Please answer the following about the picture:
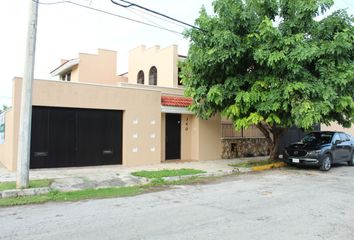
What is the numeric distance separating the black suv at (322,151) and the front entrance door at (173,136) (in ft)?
17.0

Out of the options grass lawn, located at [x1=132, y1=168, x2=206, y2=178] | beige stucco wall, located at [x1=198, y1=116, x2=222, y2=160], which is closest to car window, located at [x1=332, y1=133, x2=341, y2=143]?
beige stucco wall, located at [x1=198, y1=116, x2=222, y2=160]

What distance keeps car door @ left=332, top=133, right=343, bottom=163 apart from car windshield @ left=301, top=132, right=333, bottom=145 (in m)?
0.22

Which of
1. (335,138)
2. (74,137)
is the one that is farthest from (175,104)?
(335,138)

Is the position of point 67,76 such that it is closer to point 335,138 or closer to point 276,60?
point 276,60

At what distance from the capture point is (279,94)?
1336cm

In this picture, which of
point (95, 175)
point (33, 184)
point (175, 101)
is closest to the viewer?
point (33, 184)

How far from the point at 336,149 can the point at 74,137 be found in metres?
11.4

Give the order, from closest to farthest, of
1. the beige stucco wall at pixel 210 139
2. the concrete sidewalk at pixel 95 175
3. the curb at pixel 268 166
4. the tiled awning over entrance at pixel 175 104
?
the concrete sidewalk at pixel 95 175, the curb at pixel 268 166, the tiled awning over entrance at pixel 175 104, the beige stucco wall at pixel 210 139

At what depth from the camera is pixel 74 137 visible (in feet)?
45.7

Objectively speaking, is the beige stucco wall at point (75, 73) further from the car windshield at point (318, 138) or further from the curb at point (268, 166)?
the car windshield at point (318, 138)

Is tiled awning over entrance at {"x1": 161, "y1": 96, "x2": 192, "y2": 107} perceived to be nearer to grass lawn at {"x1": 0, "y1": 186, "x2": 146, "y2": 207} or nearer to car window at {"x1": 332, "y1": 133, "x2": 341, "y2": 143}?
grass lawn at {"x1": 0, "y1": 186, "x2": 146, "y2": 207}

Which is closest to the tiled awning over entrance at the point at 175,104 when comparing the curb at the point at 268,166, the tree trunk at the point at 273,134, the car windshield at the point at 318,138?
the tree trunk at the point at 273,134

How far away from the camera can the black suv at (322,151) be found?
48.3 feet

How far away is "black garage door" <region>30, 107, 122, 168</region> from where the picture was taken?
43.4ft
